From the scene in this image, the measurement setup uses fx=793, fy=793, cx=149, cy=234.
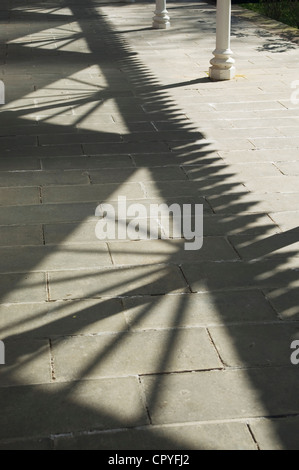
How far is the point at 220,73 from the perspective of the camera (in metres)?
9.50

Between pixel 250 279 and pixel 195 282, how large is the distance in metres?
0.31

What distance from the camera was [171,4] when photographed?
55.8 ft

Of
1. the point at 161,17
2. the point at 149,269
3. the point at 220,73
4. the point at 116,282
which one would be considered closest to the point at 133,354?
the point at 116,282

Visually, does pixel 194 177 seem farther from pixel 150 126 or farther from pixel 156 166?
pixel 150 126

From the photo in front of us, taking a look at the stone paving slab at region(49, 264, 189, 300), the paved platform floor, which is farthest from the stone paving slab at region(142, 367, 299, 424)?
the stone paving slab at region(49, 264, 189, 300)

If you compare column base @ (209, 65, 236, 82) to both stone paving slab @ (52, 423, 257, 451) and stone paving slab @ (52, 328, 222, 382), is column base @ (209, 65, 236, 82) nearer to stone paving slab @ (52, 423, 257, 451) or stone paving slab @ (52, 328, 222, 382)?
stone paving slab @ (52, 328, 222, 382)

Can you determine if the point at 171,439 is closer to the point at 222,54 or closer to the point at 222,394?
the point at 222,394

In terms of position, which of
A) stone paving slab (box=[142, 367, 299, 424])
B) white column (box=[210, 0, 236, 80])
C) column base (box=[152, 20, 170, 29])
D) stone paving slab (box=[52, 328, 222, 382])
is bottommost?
column base (box=[152, 20, 170, 29])

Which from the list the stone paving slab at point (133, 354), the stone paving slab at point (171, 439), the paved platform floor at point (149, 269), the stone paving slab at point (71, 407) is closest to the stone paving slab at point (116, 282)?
the paved platform floor at point (149, 269)

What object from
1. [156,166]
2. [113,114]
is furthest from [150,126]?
[156,166]

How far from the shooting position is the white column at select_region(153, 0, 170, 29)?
13578mm

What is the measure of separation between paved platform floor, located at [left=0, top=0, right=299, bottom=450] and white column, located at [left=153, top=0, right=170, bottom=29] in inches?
166

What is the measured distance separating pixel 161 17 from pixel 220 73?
15.3 ft
